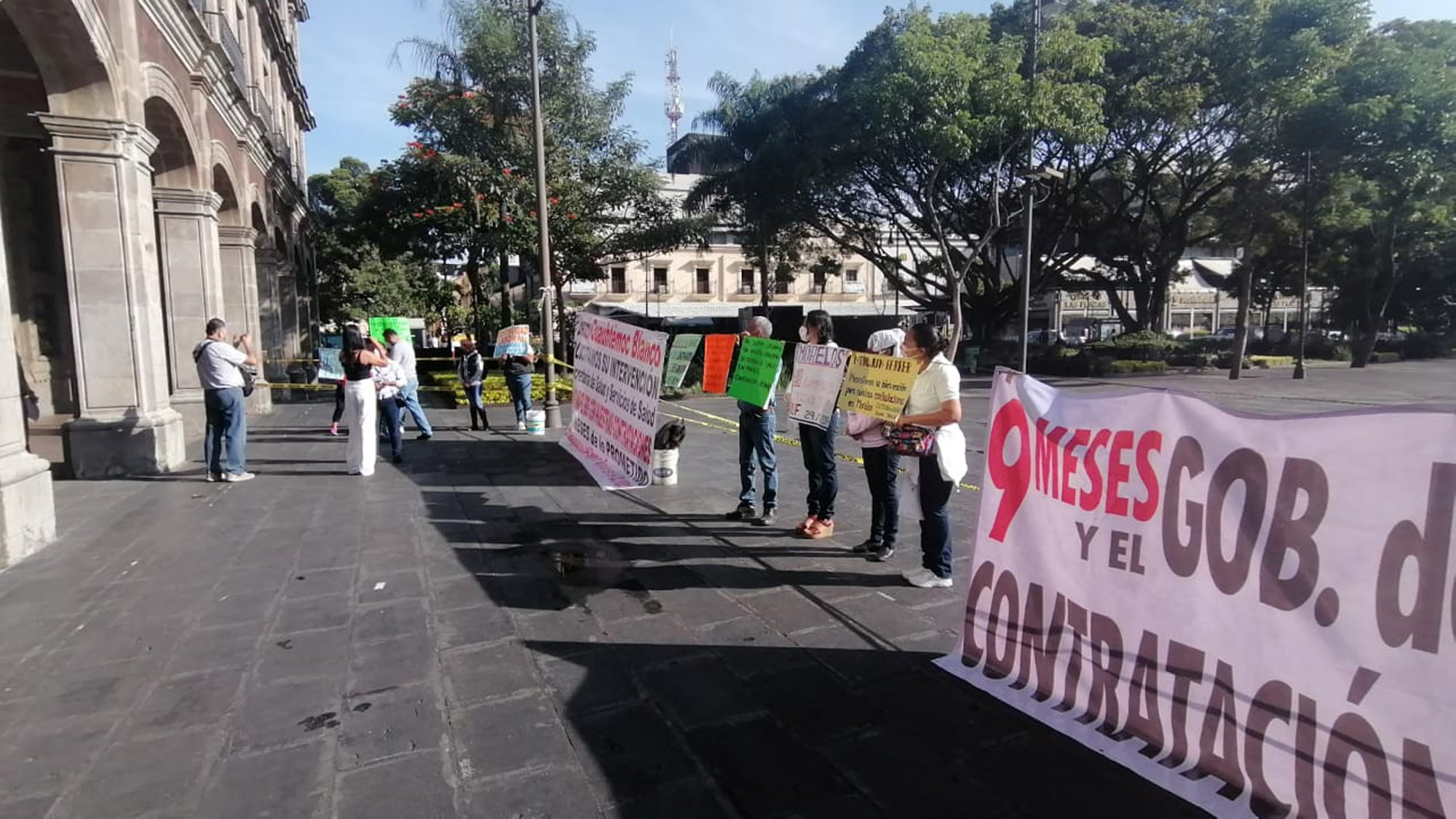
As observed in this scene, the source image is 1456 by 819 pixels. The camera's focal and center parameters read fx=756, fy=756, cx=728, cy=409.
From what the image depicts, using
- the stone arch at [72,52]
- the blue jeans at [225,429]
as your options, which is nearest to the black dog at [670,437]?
the blue jeans at [225,429]

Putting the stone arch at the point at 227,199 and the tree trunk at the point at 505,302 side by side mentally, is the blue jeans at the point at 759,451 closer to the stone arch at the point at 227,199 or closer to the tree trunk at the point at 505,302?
the stone arch at the point at 227,199

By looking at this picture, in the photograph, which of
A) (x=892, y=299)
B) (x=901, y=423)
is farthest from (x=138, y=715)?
(x=892, y=299)

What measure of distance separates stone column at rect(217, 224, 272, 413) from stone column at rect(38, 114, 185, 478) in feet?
23.0

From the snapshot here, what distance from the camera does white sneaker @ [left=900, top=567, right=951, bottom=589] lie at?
4633 mm

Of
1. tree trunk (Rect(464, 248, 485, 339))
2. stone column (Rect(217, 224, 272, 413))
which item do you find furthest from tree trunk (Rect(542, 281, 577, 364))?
stone column (Rect(217, 224, 272, 413))

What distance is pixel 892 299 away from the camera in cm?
6306

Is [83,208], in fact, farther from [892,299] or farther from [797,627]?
[892,299]

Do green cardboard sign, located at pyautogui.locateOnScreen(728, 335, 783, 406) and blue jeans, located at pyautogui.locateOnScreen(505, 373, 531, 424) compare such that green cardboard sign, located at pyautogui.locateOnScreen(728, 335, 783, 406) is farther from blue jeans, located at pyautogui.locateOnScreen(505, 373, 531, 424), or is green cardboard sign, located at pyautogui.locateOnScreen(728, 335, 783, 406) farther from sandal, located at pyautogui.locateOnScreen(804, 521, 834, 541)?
blue jeans, located at pyautogui.locateOnScreen(505, 373, 531, 424)

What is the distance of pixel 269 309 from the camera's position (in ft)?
63.0

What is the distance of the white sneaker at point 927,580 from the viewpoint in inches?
182

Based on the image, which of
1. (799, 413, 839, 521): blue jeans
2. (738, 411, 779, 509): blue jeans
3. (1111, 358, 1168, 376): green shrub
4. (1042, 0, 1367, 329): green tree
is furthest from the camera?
(1111, 358, 1168, 376): green shrub

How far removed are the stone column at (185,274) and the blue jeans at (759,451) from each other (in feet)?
31.3

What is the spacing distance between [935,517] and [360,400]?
6.55 metres

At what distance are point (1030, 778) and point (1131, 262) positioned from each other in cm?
3487
